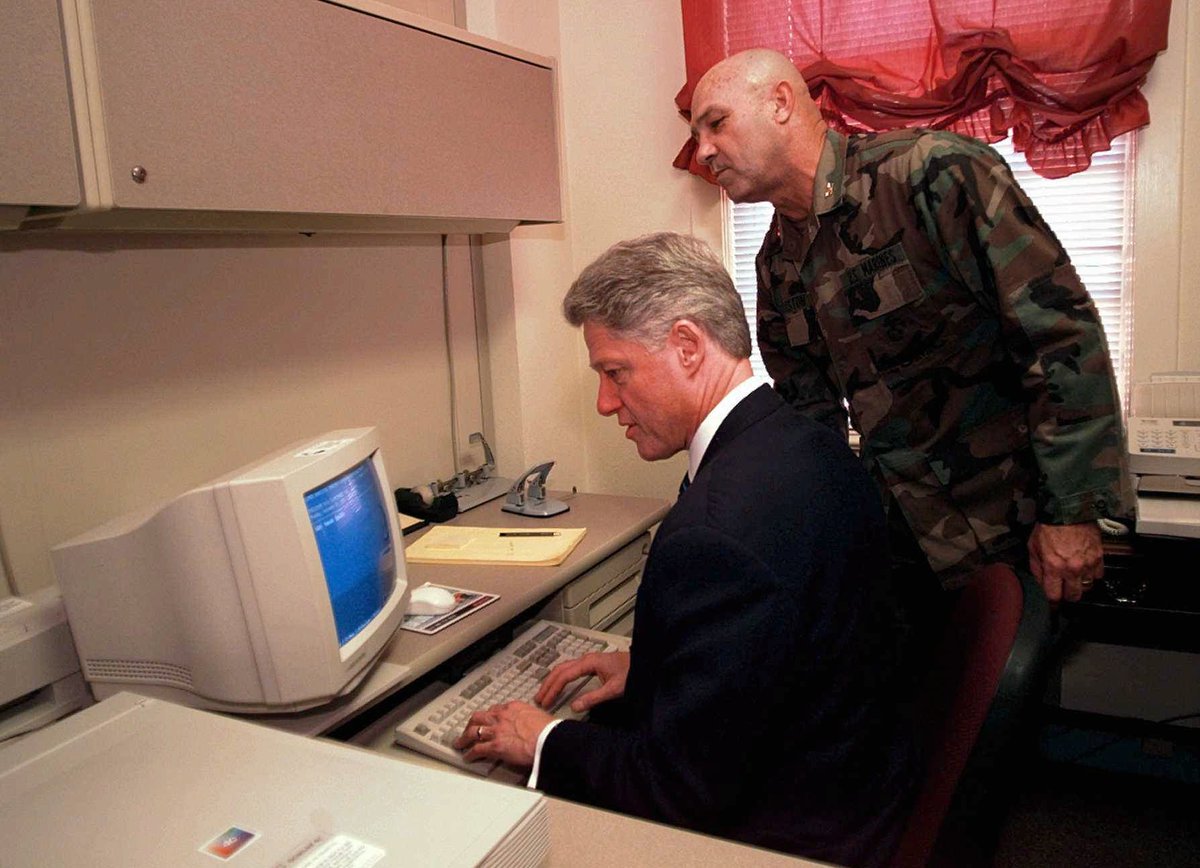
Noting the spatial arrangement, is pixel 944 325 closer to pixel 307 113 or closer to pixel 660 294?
pixel 660 294

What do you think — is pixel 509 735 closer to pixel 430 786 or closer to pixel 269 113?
pixel 430 786

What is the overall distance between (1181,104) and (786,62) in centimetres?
107

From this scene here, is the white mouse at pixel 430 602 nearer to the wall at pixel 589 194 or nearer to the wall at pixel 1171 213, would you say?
the wall at pixel 589 194

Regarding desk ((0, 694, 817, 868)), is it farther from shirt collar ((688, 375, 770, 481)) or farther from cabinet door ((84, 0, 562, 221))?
cabinet door ((84, 0, 562, 221))

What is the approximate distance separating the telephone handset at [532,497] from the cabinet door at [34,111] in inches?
49.6

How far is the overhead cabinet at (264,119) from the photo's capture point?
3.78ft

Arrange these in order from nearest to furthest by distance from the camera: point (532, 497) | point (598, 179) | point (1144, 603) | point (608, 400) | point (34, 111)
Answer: point (34, 111) → point (608, 400) → point (1144, 603) → point (532, 497) → point (598, 179)

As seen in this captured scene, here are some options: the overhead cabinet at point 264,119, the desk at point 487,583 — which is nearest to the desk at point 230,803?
the desk at point 487,583

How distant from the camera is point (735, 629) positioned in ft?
3.08

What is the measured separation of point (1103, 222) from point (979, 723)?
6.07ft

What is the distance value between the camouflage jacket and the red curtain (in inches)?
24.0

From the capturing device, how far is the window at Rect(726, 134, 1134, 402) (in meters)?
2.21

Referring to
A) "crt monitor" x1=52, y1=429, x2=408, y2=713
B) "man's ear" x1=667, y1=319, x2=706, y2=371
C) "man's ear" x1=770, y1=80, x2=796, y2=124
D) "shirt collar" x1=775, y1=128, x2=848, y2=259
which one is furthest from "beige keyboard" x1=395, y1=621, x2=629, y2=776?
"man's ear" x1=770, y1=80, x2=796, y2=124

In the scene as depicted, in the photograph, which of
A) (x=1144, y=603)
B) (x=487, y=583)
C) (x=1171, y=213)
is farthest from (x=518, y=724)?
(x=1171, y=213)
